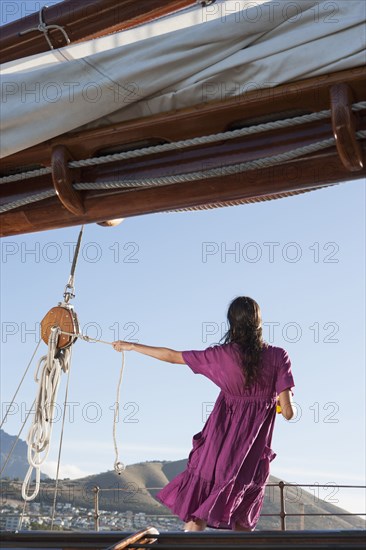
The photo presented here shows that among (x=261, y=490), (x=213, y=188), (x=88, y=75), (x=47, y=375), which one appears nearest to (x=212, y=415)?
(x=261, y=490)

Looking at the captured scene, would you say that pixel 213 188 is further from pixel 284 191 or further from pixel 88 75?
pixel 88 75

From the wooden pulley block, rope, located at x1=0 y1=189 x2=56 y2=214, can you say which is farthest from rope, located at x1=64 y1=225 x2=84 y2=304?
rope, located at x1=0 y1=189 x2=56 y2=214

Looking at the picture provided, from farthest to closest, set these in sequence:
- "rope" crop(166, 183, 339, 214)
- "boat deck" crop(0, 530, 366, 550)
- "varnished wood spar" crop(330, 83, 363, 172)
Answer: "rope" crop(166, 183, 339, 214) → "varnished wood spar" crop(330, 83, 363, 172) → "boat deck" crop(0, 530, 366, 550)

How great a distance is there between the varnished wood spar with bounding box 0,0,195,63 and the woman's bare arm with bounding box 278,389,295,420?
1.41 metres

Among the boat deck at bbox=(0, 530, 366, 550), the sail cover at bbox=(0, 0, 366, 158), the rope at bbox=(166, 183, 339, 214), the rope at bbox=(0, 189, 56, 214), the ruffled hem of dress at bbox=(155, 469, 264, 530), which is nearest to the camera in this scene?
the boat deck at bbox=(0, 530, 366, 550)

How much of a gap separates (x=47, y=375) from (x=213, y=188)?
4.27ft

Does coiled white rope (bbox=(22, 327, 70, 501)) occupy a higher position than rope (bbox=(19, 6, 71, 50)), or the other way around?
rope (bbox=(19, 6, 71, 50))

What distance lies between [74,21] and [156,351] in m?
1.18

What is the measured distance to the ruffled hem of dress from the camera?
2.57m

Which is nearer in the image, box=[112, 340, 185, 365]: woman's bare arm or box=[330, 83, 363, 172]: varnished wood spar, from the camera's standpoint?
box=[330, 83, 363, 172]: varnished wood spar

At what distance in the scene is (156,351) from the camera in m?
2.72

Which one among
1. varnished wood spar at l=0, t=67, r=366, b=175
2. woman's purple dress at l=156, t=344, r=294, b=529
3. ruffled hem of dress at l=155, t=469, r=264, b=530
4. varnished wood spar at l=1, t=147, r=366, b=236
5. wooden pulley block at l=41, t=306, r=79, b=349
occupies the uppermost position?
varnished wood spar at l=0, t=67, r=366, b=175

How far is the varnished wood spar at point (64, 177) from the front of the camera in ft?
6.32

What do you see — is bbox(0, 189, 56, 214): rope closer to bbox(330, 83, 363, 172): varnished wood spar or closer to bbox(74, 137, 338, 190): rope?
bbox(74, 137, 338, 190): rope
